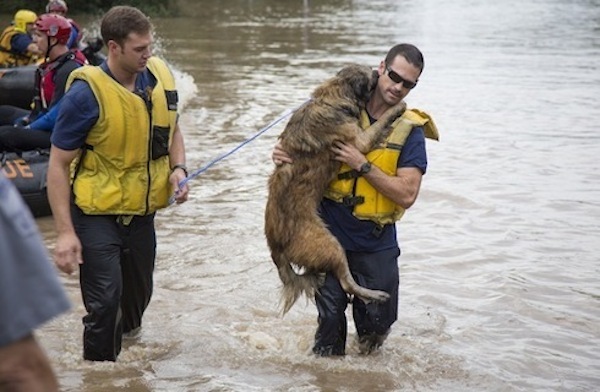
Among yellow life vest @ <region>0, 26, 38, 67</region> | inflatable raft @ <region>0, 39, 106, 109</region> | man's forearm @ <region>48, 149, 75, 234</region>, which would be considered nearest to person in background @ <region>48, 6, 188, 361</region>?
man's forearm @ <region>48, 149, 75, 234</region>

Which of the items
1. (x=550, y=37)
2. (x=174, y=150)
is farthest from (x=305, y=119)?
(x=550, y=37)

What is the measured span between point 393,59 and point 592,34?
24497 millimetres

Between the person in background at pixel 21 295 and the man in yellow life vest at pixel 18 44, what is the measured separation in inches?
436

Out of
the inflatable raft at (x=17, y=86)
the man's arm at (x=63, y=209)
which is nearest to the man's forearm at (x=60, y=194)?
the man's arm at (x=63, y=209)

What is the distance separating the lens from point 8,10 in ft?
101

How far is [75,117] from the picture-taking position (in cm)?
521

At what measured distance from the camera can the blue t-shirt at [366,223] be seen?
548 centimetres

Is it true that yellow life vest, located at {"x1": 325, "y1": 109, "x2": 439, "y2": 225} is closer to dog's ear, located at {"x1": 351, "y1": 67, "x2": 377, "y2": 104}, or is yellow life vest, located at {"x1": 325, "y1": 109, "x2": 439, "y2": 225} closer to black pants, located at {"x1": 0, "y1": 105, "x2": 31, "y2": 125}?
dog's ear, located at {"x1": 351, "y1": 67, "x2": 377, "y2": 104}

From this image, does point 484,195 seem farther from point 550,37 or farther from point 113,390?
point 550,37

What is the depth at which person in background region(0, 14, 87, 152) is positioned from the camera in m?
8.13

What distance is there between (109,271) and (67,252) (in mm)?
442

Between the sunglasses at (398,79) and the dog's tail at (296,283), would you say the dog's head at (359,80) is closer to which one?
the sunglasses at (398,79)

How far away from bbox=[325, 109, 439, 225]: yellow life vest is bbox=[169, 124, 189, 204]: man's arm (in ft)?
2.58

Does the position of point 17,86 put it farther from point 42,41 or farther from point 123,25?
point 123,25
